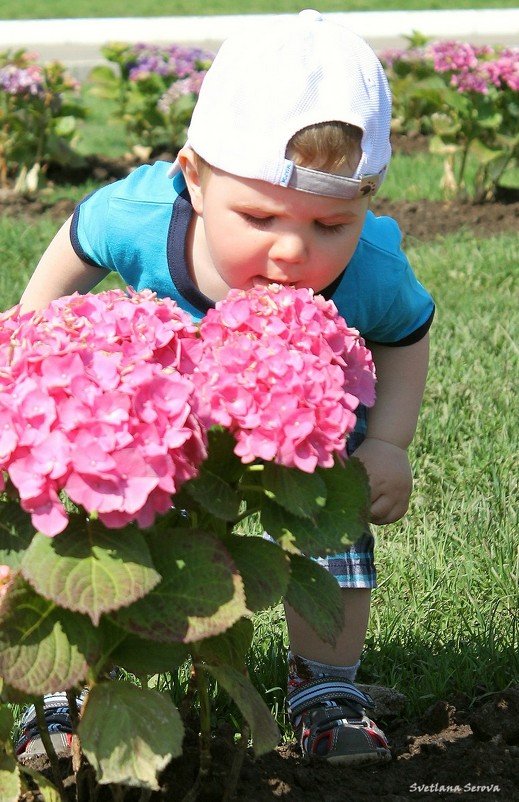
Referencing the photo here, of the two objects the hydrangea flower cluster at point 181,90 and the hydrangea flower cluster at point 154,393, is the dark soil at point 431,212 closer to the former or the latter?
the hydrangea flower cluster at point 181,90

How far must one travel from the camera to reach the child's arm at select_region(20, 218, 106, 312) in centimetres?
237

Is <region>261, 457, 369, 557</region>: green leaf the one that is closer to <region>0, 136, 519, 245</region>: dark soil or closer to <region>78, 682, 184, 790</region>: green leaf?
<region>78, 682, 184, 790</region>: green leaf

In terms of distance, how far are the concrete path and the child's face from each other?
1402 centimetres

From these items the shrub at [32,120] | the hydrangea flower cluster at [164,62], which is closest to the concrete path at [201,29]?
the hydrangea flower cluster at [164,62]

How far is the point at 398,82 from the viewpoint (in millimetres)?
8422

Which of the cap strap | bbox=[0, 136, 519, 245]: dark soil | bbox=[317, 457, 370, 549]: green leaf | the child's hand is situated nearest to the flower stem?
bbox=[317, 457, 370, 549]: green leaf

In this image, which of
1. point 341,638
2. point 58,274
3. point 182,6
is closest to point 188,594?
point 341,638

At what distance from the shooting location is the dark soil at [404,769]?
6.07ft

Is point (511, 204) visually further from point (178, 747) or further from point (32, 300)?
point (178, 747)

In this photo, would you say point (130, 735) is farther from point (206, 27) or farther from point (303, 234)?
point (206, 27)

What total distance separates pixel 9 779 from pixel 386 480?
89 cm

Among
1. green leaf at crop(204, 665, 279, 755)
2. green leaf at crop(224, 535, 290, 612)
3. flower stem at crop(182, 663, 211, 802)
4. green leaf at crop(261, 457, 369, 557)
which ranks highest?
green leaf at crop(261, 457, 369, 557)

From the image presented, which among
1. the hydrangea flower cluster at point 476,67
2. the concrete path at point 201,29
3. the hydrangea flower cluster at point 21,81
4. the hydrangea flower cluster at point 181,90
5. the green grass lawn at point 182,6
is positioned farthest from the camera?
the green grass lawn at point 182,6

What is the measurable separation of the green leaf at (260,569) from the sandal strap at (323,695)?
0.75m
